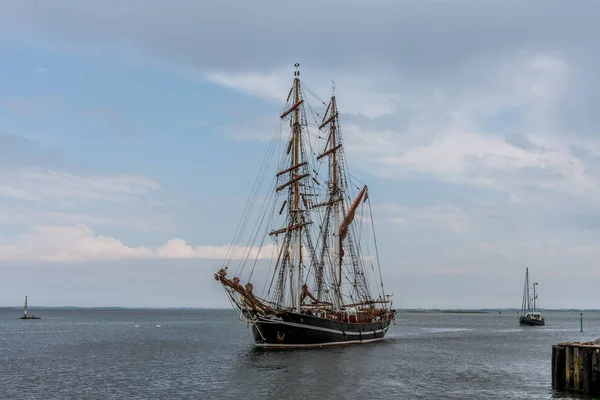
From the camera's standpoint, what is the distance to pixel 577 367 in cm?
4097

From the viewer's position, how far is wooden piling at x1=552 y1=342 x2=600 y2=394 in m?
39.9

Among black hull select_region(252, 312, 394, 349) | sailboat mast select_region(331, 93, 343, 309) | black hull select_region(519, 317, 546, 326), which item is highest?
sailboat mast select_region(331, 93, 343, 309)

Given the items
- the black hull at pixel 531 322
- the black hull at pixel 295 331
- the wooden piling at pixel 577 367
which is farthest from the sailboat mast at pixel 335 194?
the black hull at pixel 531 322

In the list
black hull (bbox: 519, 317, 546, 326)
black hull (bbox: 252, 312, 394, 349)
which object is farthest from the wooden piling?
black hull (bbox: 519, 317, 546, 326)

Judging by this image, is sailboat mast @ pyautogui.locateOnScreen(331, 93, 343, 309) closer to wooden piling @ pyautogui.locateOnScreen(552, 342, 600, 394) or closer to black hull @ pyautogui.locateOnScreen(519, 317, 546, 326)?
wooden piling @ pyautogui.locateOnScreen(552, 342, 600, 394)

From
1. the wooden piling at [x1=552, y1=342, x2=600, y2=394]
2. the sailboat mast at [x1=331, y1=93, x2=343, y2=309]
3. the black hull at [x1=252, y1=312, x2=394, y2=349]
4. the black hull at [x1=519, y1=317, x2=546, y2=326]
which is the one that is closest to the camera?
the wooden piling at [x1=552, y1=342, x2=600, y2=394]

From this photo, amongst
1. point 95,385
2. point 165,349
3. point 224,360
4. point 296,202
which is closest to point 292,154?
point 296,202

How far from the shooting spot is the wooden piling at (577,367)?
39.9 m

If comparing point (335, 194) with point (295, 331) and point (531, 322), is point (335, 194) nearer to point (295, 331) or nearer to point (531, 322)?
point (295, 331)

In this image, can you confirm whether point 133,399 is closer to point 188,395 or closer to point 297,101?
point 188,395

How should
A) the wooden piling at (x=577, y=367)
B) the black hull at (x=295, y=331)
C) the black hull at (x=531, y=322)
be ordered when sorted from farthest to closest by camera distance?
the black hull at (x=531, y=322)
the black hull at (x=295, y=331)
the wooden piling at (x=577, y=367)

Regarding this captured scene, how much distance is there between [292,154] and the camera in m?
80.8

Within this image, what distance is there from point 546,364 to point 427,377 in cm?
1862

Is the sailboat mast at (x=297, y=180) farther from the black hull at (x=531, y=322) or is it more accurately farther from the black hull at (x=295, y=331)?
the black hull at (x=531, y=322)
